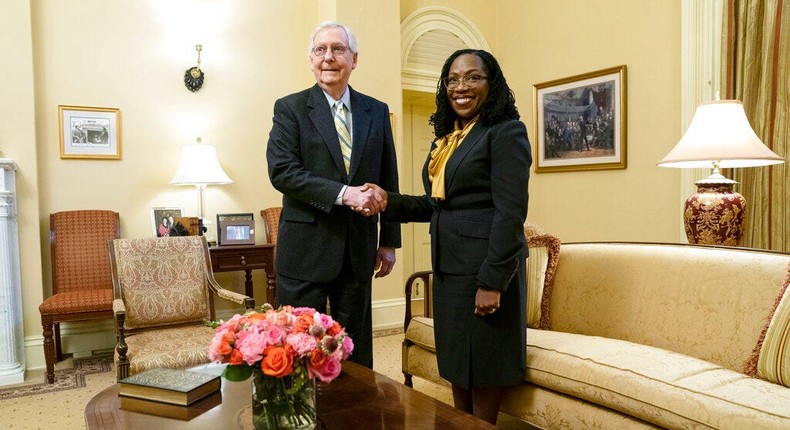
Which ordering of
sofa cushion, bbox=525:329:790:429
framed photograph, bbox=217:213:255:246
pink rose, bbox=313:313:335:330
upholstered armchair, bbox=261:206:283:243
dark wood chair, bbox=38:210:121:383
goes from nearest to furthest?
pink rose, bbox=313:313:335:330 → sofa cushion, bbox=525:329:790:429 → dark wood chair, bbox=38:210:121:383 → framed photograph, bbox=217:213:255:246 → upholstered armchair, bbox=261:206:283:243

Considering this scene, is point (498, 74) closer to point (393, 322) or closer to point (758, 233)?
point (758, 233)

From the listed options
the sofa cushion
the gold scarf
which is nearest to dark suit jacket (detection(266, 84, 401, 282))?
the gold scarf

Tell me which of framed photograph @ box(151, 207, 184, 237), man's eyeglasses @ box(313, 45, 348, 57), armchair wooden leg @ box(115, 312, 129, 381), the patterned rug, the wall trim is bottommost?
the patterned rug

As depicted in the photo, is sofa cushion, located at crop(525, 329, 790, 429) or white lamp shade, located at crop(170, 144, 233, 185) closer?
sofa cushion, located at crop(525, 329, 790, 429)

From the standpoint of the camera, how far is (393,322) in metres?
5.13

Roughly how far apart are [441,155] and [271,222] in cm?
298

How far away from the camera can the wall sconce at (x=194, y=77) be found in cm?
463

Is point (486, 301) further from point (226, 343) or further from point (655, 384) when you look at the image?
point (226, 343)

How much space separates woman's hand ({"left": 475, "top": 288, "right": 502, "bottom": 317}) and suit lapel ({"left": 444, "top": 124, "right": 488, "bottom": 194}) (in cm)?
39

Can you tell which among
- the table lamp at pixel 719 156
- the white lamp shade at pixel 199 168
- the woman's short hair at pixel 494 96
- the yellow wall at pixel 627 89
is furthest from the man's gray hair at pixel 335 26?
the yellow wall at pixel 627 89

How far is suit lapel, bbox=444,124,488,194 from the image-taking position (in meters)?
2.00

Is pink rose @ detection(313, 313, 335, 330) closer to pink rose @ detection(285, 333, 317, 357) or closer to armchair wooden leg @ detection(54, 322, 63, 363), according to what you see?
pink rose @ detection(285, 333, 317, 357)

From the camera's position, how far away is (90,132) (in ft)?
14.1

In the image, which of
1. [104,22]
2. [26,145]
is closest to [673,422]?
Result: [26,145]
